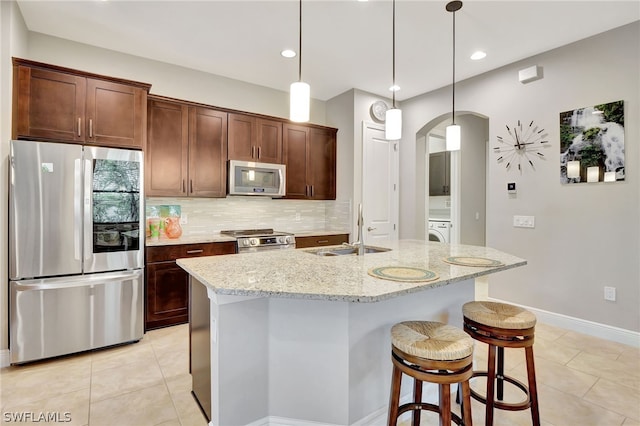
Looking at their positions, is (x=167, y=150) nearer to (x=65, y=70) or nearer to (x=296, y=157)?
(x=65, y=70)

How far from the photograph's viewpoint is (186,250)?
10.9 feet

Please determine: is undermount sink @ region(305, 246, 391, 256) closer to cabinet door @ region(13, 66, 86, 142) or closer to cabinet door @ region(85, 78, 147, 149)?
cabinet door @ region(85, 78, 147, 149)

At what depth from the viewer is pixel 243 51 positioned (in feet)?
11.1

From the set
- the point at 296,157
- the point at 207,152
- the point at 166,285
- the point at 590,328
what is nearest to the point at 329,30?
the point at 296,157

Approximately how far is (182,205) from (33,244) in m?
1.52

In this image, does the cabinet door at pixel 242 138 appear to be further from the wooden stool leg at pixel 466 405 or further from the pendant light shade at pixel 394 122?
the wooden stool leg at pixel 466 405

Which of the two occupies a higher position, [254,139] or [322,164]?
[254,139]

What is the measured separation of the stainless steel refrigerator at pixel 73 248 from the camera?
243 cm

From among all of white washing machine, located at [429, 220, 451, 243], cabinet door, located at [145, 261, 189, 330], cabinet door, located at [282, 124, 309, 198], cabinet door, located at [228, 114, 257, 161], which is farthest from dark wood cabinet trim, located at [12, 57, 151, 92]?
white washing machine, located at [429, 220, 451, 243]

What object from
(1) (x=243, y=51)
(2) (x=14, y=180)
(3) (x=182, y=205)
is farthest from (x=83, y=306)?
(1) (x=243, y=51)

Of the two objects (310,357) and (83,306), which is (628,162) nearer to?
(310,357)

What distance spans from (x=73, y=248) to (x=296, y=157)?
2.70m

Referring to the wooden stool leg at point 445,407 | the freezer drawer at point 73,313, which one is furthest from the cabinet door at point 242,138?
the wooden stool leg at point 445,407

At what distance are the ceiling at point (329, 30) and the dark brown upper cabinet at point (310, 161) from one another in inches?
35.1
